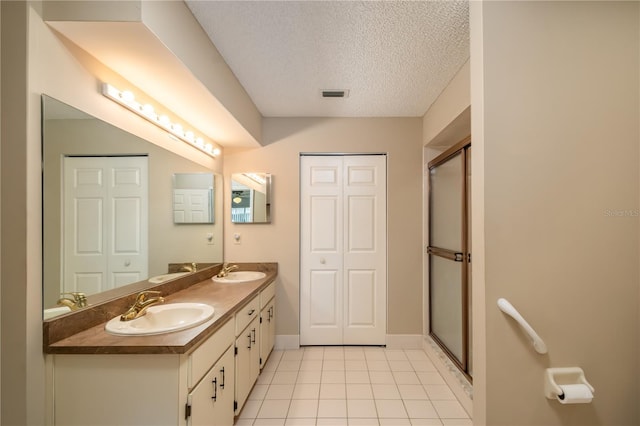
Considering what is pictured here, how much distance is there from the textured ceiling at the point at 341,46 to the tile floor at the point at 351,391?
2468mm

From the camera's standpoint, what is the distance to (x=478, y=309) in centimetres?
127

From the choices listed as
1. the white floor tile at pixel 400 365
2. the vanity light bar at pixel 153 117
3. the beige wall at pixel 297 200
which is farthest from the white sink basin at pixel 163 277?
the white floor tile at pixel 400 365

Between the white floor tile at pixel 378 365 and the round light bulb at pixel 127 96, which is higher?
the round light bulb at pixel 127 96


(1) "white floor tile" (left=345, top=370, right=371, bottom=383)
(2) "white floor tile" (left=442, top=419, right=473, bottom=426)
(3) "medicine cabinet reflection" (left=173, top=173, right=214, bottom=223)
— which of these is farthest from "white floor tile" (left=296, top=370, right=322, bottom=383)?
(3) "medicine cabinet reflection" (left=173, top=173, right=214, bottom=223)

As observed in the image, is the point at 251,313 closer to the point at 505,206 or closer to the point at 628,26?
the point at 505,206

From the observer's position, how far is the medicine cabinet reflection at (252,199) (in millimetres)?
3000

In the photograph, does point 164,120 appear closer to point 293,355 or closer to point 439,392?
point 293,355

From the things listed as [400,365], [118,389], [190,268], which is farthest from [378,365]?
[118,389]

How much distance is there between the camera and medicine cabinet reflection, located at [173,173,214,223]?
218 cm

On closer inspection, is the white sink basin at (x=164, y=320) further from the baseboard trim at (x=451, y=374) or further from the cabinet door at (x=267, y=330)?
the baseboard trim at (x=451, y=374)

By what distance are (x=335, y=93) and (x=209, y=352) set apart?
214 cm

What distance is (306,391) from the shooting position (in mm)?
2223

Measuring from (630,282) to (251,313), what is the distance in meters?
2.14

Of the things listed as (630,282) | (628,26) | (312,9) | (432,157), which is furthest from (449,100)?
(630,282)
